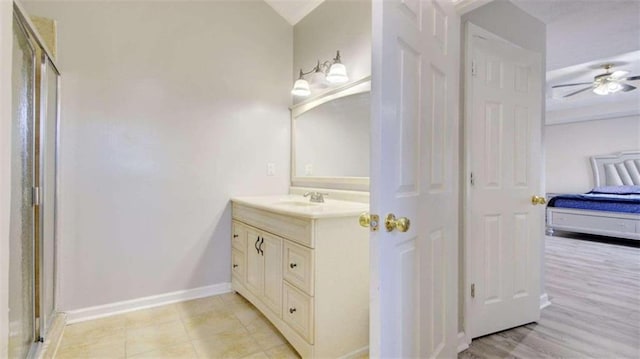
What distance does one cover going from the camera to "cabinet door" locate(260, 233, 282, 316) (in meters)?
1.93

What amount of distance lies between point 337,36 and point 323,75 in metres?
0.32

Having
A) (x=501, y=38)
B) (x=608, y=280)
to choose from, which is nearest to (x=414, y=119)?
(x=501, y=38)

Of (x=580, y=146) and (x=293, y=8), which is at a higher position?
(x=293, y=8)

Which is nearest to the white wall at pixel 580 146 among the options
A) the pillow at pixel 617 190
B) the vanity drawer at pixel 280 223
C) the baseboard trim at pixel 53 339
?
the pillow at pixel 617 190

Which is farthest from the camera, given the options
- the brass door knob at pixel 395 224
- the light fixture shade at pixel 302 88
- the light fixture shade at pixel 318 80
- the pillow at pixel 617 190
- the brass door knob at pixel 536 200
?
the pillow at pixel 617 190

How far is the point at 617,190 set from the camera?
5590mm

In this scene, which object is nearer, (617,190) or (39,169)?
(39,169)

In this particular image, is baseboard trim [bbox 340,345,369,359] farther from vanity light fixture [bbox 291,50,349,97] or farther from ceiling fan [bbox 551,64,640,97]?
ceiling fan [bbox 551,64,640,97]

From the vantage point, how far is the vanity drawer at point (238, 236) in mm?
2467

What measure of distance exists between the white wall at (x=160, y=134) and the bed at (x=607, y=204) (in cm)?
517

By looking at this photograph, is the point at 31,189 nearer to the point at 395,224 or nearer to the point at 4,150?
the point at 4,150

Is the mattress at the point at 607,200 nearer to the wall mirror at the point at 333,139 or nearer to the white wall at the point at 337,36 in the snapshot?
the wall mirror at the point at 333,139

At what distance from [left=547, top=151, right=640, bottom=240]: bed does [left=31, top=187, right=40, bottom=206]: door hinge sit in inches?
267

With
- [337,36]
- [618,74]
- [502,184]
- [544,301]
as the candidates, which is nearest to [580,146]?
[618,74]
